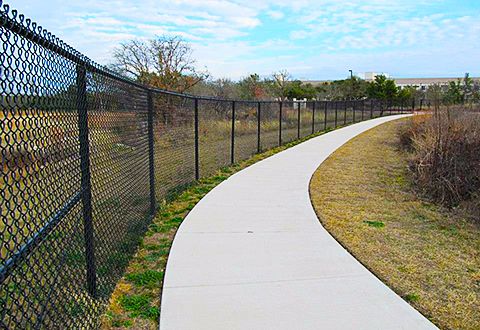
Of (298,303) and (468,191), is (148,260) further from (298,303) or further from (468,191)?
(468,191)

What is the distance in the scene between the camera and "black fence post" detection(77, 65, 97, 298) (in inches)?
124

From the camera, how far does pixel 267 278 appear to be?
4.08 m

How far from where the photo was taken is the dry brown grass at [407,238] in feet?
12.3

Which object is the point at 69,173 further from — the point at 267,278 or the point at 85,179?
the point at 267,278

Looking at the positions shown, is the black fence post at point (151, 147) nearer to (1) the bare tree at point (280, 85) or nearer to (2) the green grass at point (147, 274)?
(2) the green grass at point (147, 274)

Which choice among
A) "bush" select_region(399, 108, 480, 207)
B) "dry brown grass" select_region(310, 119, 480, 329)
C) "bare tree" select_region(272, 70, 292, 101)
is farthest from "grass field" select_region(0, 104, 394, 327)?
"bare tree" select_region(272, 70, 292, 101)

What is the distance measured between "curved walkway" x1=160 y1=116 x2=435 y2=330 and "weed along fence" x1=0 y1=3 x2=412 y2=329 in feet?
2.32

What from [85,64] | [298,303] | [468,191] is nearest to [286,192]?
[468,191]

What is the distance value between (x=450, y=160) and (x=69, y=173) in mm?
6810

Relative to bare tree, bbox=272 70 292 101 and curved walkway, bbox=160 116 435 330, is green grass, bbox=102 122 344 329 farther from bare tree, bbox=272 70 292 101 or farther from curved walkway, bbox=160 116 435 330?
bare tree, bbox=272 70 292 101

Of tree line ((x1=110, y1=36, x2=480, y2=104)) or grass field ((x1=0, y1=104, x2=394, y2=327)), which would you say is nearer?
grass field ((x1=0, y1=104, x2=394, y2=327))

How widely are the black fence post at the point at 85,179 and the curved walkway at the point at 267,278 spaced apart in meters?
0.68

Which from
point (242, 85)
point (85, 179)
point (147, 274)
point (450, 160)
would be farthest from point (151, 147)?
point (242, 85)

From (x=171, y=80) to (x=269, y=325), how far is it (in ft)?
47.8
